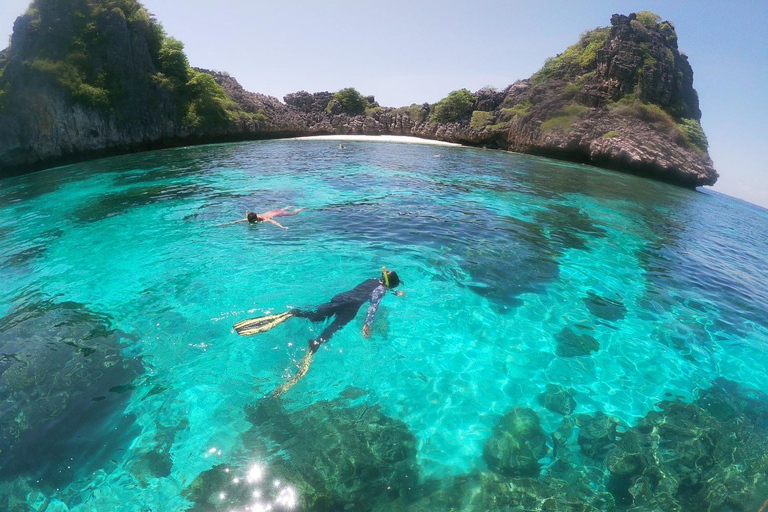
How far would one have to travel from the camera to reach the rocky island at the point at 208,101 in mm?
35281

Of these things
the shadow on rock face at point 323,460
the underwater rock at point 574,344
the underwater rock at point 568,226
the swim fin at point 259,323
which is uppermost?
the underwater rock at point 568,226

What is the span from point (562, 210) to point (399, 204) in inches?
356

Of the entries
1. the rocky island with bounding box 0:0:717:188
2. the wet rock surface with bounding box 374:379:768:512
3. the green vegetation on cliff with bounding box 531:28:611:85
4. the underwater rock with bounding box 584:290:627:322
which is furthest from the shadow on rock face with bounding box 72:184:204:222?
the green vegetation on cliff with bounding box 531:28:611:85

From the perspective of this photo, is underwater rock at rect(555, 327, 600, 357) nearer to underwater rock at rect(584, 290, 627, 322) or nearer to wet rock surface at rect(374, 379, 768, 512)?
underwater rock at rect(584, 290, 627, 322)

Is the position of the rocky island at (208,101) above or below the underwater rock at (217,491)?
above

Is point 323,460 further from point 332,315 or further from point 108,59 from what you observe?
point 108,59

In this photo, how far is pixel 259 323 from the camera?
730cm

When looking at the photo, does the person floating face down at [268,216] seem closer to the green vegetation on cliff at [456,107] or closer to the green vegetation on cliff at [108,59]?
the green vegetation on cliff at [108,59]

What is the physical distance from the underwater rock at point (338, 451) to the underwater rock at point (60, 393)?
2207mm

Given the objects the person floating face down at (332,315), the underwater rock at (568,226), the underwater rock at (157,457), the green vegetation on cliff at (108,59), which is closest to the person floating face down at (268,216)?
the person floating face down at (332,315)

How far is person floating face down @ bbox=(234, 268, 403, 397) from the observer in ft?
22.3

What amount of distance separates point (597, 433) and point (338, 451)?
420cm

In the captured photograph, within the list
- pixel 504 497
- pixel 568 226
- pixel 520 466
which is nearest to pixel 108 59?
pixel 568 226

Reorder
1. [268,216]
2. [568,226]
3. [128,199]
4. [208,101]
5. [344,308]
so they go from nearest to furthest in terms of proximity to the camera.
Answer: [344,308] < [268,216] < [568,226] < [128,199] < [208,101]
